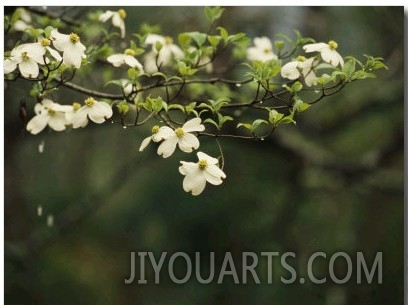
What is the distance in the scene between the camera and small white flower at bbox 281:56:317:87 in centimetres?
90

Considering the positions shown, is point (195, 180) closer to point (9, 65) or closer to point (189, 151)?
point (189, 151)

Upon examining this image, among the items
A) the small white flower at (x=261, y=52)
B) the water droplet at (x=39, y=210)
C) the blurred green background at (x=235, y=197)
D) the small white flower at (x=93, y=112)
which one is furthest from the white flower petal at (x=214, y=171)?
the water droplet at (x=39, y=210)

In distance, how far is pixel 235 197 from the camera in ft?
6.02

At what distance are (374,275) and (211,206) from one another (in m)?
0.53

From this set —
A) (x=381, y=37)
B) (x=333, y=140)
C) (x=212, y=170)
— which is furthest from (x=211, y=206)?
(x=212, y=170)

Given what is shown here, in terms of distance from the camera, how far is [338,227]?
1702mm

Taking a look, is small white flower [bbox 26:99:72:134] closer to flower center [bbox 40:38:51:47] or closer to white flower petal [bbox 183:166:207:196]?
flower center [bbox 40:38:51:47]

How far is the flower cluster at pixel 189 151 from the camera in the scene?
32.0 inches

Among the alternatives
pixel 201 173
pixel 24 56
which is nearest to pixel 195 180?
pixel 201 173

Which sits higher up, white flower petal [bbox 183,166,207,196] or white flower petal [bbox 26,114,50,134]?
white flower petal [bbox 26,114,50,134]

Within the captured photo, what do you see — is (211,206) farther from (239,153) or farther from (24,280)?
(24,280)

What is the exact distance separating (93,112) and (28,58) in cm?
11

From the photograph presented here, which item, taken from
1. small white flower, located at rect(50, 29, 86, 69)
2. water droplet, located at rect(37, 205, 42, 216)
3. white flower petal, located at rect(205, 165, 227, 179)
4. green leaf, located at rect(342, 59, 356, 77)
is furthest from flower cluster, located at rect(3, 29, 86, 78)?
water droplet, located at rect(37, 205, 42, 216)

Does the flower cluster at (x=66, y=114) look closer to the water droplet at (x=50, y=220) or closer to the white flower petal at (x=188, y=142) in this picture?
the white flower petal at (x=188, y=142)
